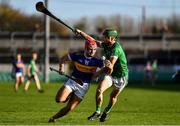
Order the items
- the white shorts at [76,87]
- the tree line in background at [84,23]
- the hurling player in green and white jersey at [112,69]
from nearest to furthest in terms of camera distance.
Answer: the white shorts at [76,87] < the hurling player in green and white jersey at [112,69] < the tree line in background at [84,23]

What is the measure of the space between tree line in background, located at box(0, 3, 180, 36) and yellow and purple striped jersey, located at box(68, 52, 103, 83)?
83599mm

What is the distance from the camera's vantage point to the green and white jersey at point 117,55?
17.6m

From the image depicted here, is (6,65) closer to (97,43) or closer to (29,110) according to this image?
(29,110)

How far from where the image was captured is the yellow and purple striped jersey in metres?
16.7

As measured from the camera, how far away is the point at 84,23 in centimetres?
12325

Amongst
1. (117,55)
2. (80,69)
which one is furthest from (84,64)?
(117,55)

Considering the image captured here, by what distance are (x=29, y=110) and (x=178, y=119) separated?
5.59 m

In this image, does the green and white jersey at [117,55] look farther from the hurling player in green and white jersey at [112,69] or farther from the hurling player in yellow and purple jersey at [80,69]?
the hurling player in yellow and purple jersey at [80,69]

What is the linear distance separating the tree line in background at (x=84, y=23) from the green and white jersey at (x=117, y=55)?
8213cm

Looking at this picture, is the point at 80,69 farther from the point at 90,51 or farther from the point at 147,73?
the point at 147,73

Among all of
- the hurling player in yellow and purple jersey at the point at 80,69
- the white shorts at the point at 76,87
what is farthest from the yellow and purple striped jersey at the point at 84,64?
the white shorts at the point at 76,87

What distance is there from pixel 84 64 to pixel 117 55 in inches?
49.4

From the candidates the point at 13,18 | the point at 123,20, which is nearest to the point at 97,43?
the point at 13,18

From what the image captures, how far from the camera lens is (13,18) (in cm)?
11388
